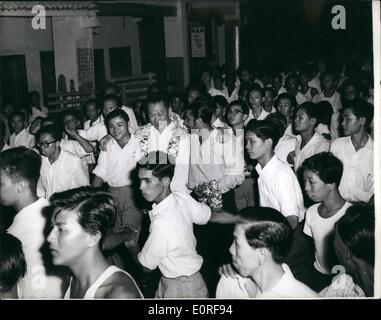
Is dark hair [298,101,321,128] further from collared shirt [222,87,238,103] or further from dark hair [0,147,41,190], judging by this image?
collared shirt [222,87,238,103]

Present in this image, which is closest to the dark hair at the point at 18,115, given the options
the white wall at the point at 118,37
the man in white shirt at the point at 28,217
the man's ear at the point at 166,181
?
the man in white shirt at the point at 28,217

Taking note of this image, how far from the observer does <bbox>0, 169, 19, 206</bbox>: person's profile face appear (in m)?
2.81

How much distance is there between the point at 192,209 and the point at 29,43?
563cm

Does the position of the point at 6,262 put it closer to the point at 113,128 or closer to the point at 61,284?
the point at 61,284

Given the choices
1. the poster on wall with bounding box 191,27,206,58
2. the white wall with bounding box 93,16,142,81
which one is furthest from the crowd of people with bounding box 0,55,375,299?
the poster on wall with bounding box 191,27,206,58

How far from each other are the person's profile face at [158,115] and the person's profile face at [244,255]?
202 cm

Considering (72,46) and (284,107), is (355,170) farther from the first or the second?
(72,46)

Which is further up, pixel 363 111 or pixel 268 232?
pixel 363 111

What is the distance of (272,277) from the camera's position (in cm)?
215

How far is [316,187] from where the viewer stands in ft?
9.32

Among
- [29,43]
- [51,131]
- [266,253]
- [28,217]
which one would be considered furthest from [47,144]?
[29,43]

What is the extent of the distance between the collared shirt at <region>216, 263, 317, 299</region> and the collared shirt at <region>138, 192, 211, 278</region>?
1.01 ft

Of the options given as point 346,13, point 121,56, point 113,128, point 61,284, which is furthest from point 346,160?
point 121,56
